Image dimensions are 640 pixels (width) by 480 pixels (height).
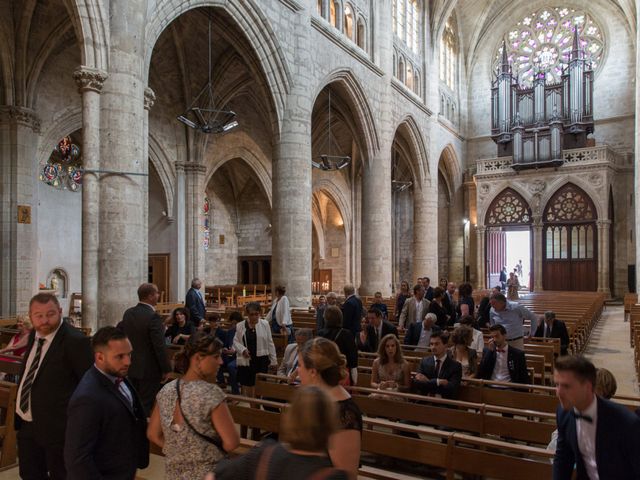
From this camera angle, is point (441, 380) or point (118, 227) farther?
point (118, 227)

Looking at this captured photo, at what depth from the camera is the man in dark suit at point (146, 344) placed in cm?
451

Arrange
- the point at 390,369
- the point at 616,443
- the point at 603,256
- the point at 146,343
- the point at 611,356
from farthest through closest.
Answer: the point at 603,256 → the point at 611,356 → the point at 390,369 → the point at 146,343 → the point at 616,443

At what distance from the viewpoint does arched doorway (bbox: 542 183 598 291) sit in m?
24.4

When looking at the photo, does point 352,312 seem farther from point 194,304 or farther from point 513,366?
point 194,304

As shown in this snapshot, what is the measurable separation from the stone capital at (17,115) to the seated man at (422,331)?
1112 cm

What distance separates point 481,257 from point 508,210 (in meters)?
2.65

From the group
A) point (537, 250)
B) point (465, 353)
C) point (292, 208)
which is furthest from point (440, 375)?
point (537, 250)

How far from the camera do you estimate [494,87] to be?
1049 inches

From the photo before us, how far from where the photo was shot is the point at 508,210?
26375mm

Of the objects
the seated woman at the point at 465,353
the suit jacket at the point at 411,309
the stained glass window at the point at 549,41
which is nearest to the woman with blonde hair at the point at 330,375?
the seated woman at the point at 465,353

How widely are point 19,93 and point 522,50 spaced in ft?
79.7

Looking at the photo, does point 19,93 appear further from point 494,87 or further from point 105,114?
point 494,87

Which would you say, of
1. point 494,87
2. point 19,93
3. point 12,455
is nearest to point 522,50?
point 494,87

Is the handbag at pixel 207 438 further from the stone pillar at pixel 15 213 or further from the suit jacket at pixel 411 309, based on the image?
the stone pillar at pixel 15 213
